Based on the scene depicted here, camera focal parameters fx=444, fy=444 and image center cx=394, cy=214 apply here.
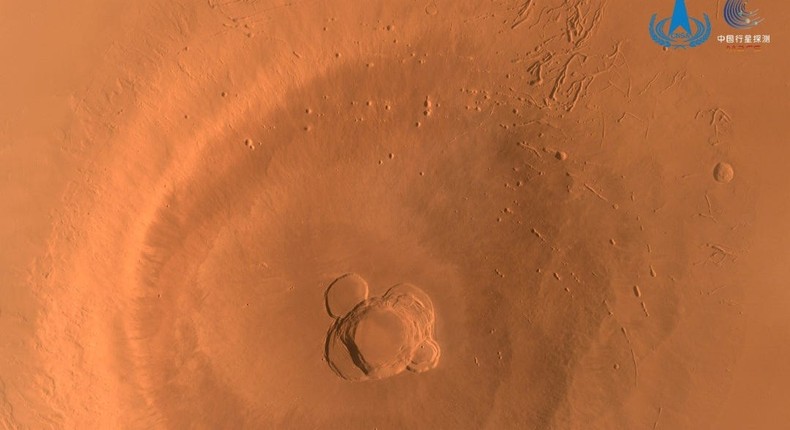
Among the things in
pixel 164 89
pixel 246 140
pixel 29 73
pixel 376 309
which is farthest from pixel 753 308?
pixel 29 73

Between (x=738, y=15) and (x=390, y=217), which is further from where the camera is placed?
(x=390, y=217)

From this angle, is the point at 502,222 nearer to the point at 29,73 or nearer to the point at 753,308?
the point at 753,308

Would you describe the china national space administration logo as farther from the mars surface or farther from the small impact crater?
the small impact crater

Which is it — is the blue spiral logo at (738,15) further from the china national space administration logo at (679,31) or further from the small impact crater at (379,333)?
the small impact crater at (379,333)

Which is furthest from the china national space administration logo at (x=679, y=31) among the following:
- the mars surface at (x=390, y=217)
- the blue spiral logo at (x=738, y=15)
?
the blue spiral logo at (x=738, y=15)

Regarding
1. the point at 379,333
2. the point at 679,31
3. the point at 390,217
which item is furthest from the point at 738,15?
the point at 379,333

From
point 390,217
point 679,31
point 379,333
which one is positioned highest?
point 679,31

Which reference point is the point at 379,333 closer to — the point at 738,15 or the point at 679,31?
the point at 679,31
